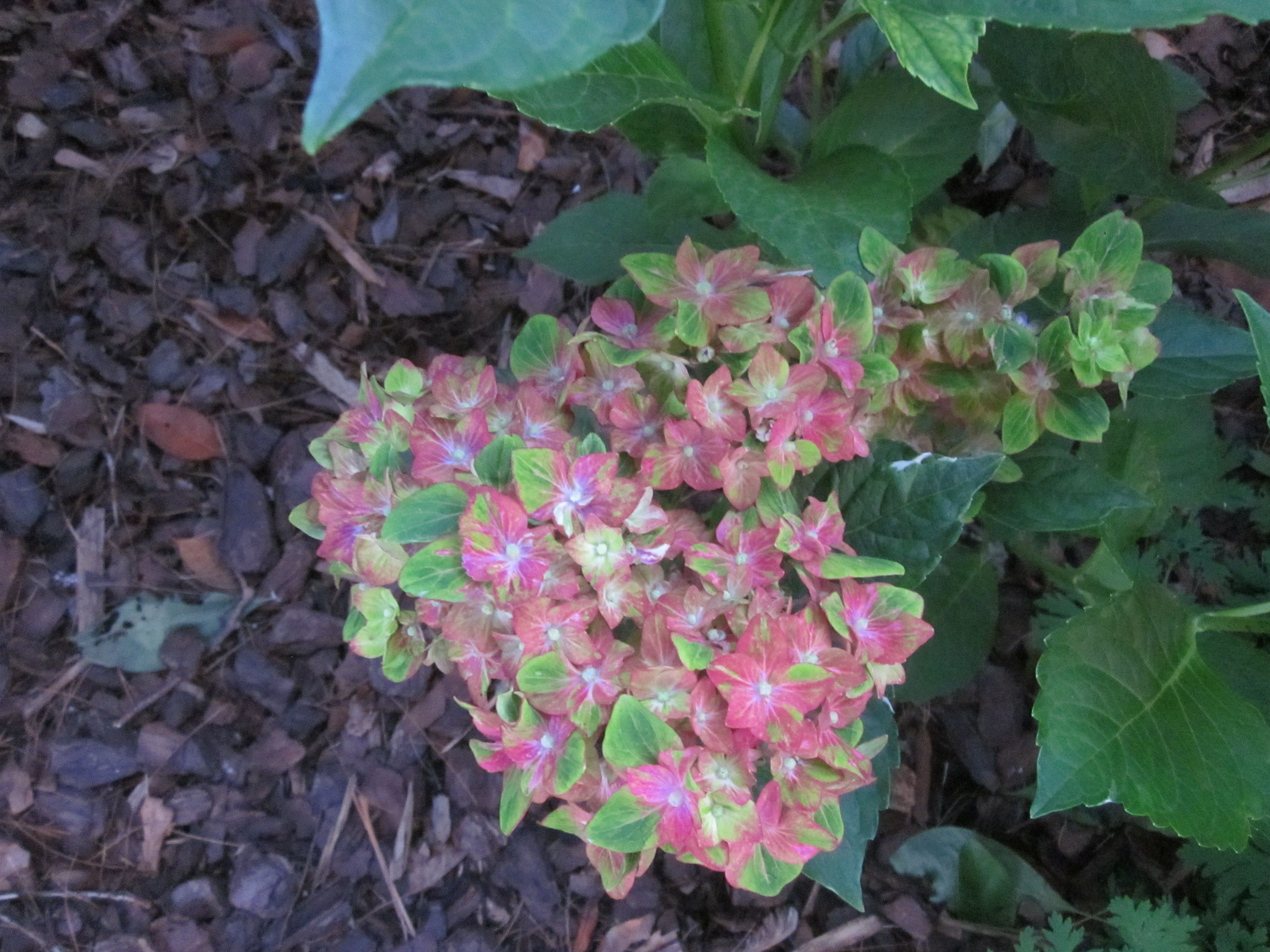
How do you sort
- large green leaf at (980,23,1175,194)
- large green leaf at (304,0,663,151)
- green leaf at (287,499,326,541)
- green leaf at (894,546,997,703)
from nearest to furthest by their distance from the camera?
large green leaf at (304,0,663,151) < green leaf at (287,499,326,541) < large green leaf at (980,23,1175,194) < green leaf at (894,546,997,703)

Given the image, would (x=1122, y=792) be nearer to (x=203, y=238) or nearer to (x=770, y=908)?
(x=770, y=908)

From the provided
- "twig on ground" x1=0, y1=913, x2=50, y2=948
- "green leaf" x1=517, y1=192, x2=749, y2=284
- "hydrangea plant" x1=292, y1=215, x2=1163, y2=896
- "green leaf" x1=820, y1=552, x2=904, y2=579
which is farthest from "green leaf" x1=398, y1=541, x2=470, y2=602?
"twig on ground" x1=0, y1=913, x2=50, y2=948

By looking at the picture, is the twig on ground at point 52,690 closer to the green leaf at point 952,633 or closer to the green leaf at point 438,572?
the green leaf at point 438,572

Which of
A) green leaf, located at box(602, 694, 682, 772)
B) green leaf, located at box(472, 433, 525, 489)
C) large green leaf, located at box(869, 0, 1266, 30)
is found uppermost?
large green leaf, located at box(869, 0, 1266, 30)

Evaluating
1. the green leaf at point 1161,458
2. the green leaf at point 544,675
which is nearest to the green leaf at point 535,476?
the green leaf at point 544,675

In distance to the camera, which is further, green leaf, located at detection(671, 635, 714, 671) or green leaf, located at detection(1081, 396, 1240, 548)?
green leaf, located at detection(1081, 396, 1240, 548)

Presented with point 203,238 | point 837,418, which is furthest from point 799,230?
point 203,238

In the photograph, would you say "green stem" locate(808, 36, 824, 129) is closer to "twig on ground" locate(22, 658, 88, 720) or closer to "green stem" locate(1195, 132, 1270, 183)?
"green stem" locate(1195, 132, 1270, 183)
